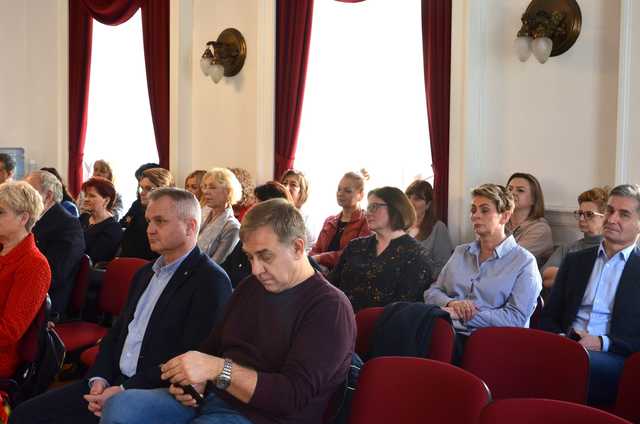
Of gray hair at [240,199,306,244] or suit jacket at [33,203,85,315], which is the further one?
suit jacket at [33,203,85,315]

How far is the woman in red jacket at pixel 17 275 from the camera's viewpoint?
3.54 meters

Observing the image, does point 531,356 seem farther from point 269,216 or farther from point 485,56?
point 485,56

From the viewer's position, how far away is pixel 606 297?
383 centimetres

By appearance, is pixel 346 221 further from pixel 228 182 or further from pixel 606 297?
pixel 606 297

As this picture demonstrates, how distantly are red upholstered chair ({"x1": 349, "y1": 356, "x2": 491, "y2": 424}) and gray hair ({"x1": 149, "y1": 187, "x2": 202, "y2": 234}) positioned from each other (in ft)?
3.65

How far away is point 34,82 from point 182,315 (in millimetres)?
8000

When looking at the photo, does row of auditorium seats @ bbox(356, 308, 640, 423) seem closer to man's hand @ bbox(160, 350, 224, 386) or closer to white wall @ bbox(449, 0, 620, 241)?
man's hand @ bbox(160, 350, 224, 386)

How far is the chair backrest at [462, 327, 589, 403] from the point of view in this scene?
111 inches

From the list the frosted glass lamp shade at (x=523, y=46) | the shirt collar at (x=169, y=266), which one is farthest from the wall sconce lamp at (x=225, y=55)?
the shirt collar at (x=169, y=266)

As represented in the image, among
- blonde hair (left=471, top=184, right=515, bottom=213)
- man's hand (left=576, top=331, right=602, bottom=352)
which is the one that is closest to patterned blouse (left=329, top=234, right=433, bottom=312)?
blonde hair (left=471, top=184, right=515, bottom=213)

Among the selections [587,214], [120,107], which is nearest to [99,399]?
[587,214]

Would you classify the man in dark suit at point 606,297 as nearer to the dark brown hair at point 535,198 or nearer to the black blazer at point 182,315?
the dark brown hair at point 535,198

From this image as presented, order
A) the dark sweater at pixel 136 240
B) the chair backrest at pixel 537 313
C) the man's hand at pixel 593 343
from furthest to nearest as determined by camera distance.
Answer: the dark sweater at pixel 136 240, the chair backrest at pixel 537 313, the man's hand at pixel 593 343

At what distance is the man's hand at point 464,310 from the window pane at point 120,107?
19.1 feet
